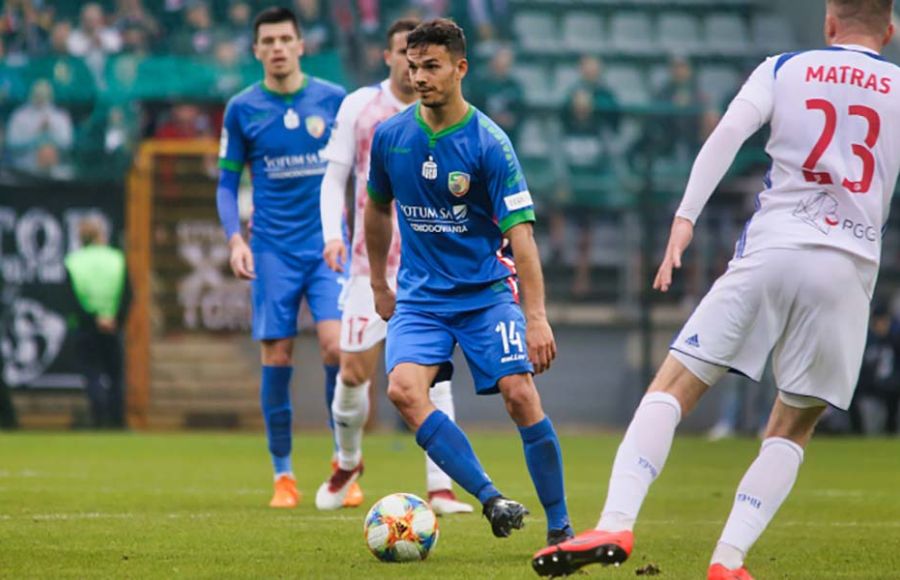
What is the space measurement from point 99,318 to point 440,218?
11736mm

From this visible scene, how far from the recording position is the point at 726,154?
5.45m

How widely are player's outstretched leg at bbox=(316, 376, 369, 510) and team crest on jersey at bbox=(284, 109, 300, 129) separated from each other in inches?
62.0

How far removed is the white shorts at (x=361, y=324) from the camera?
8.70m

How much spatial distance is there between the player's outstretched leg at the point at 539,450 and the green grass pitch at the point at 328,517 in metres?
0.24

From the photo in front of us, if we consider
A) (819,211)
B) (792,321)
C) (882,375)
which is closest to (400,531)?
(792,321)

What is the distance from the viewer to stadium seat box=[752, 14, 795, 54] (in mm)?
22891

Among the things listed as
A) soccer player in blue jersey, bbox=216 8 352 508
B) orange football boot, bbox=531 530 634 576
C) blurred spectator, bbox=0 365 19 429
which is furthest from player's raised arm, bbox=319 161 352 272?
blurred spectator, bbox=0 365 19 429

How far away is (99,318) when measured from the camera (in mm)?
17766

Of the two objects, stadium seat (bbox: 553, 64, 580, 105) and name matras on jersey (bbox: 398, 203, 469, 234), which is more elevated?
name matras on jersey (bbox: 398, 203, 469, 234)

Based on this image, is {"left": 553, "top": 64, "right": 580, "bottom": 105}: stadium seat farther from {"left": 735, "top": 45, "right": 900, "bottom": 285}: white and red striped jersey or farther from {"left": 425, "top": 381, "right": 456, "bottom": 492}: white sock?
{"left": 735, "top": 45, "right": 900, "bottom": 285}: white and red striped jersey

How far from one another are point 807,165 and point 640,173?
44.2ft

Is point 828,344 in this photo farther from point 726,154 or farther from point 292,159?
point 292,159

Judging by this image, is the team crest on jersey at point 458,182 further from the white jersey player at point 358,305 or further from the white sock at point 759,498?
the white jersey player at point 358,305

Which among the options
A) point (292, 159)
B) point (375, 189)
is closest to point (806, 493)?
point (292, 159)
